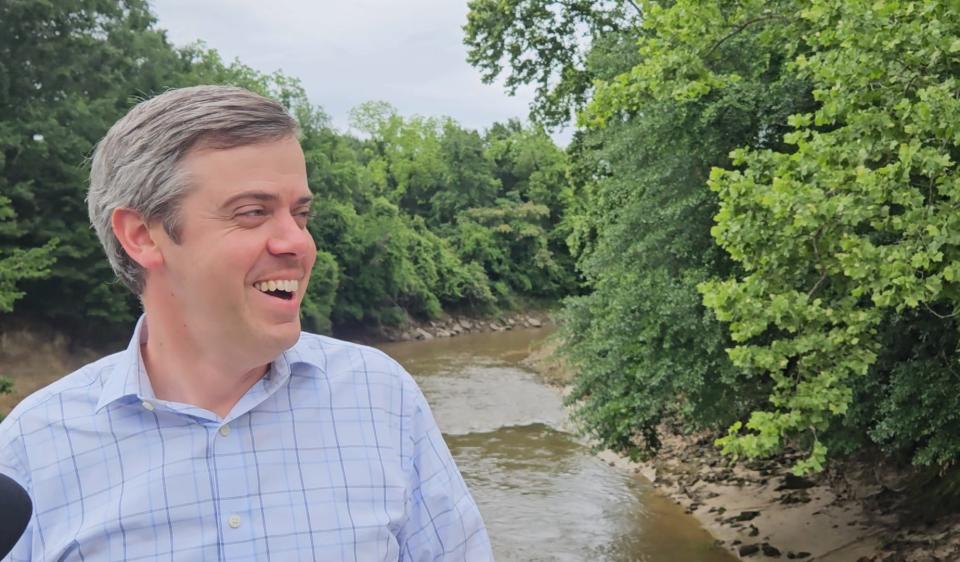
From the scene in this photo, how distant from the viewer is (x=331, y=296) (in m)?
33.1

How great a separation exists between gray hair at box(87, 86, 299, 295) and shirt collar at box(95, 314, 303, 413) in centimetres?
25

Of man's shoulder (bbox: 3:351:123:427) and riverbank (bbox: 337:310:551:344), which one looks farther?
riverbank (bbox: 337:310:551:344)

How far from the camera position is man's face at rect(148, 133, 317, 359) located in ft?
4.99

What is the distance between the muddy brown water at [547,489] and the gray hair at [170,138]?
362 inches

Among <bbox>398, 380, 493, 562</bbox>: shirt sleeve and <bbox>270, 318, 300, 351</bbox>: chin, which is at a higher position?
<bbox>270, 318, 300, 351</bbox>: chin

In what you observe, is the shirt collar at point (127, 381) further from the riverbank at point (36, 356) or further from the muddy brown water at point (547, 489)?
the riverbank at point (36, 356)

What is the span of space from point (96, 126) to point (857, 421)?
871 inches

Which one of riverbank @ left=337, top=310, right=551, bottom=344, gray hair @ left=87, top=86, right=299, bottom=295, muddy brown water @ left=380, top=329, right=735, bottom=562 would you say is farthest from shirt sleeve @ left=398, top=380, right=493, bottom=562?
riverbank @ left=337, top=310, right=551, bottom=344

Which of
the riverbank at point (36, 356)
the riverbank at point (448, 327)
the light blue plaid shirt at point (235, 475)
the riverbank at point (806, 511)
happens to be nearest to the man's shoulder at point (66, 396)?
the light blue plaid shirt at point (235, 475)

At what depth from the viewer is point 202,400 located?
1.61 meters

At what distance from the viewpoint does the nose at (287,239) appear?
153cm

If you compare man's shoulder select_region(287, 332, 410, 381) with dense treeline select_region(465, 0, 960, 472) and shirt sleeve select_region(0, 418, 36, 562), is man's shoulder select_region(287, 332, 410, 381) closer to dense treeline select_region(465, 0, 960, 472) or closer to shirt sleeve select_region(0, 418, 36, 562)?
shirt sleeve select_region(0, 418, 36, 562)

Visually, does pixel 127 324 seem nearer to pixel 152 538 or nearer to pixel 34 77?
pixel 34 77

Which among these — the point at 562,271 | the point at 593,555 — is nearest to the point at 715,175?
the point at 593,555
